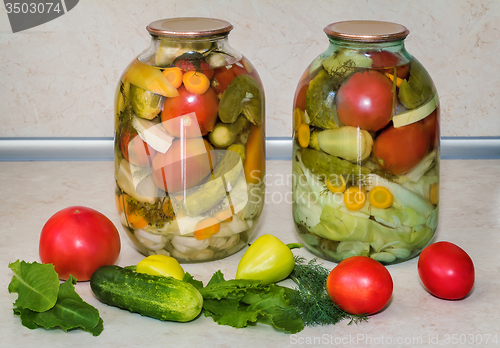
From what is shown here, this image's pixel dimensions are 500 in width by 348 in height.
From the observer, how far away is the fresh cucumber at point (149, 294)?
0.85 m

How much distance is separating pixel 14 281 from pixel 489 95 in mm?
1235

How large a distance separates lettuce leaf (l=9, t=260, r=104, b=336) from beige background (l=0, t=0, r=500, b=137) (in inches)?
30.1

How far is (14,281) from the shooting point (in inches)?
35.3

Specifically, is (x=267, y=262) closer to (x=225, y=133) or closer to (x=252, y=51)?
(x=225, y=133)

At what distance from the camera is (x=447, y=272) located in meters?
0.89

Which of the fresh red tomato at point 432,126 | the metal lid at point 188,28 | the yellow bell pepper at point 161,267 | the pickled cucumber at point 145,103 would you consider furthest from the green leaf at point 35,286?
the fresh red tomato at point 432,126

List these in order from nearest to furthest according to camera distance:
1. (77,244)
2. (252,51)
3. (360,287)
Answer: (360,287), (77,244), (252,51)

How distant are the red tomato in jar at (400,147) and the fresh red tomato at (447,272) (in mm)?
138

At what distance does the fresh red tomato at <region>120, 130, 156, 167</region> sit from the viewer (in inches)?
37.6

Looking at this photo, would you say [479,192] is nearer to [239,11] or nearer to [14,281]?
[239,11]

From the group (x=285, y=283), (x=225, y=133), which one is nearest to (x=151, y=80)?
(x=225, y=133)

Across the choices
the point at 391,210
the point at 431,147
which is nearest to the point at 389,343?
the point at 391,210

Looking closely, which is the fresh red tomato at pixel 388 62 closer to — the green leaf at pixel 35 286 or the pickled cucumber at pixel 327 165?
the pickled cucumber at pixel 327 165

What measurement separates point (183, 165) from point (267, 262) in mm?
205
